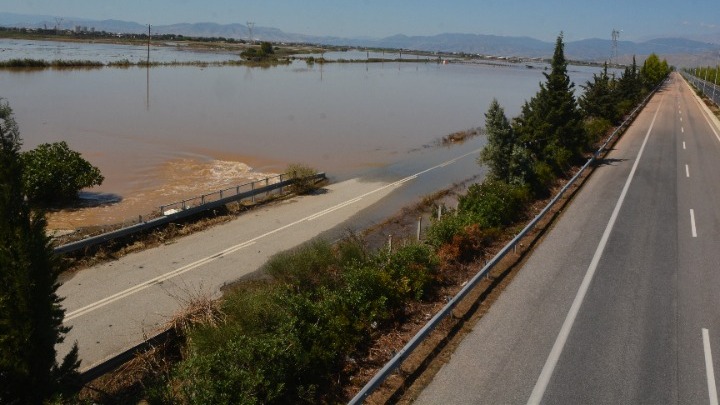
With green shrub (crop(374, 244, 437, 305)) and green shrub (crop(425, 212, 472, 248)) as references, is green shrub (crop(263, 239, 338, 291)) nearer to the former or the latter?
green shrub (crop(374, 244, 437, 305))

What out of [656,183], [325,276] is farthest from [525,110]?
[325,276]

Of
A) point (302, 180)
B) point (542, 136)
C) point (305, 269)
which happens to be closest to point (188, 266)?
point (305, 269)

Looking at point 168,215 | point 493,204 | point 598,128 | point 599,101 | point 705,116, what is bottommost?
point 168,215

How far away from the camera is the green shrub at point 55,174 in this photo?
21.2 m

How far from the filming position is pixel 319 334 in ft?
30.2

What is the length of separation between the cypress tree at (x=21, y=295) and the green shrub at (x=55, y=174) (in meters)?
15.9

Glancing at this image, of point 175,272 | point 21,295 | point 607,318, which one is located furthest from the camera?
point 175,272

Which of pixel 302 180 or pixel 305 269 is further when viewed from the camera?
pixel 302 180

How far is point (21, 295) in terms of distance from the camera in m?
6.74

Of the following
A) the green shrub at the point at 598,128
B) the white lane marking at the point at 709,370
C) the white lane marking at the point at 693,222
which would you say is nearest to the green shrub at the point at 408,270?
the white lane marking at the point at 709,370

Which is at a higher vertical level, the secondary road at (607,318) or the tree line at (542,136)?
the tree line at (542,136)

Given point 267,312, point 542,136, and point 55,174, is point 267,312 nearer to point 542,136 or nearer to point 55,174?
point 55,174

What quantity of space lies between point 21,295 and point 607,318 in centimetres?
988

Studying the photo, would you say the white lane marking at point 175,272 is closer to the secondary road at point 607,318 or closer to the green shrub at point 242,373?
the green shrub at point 242,373
